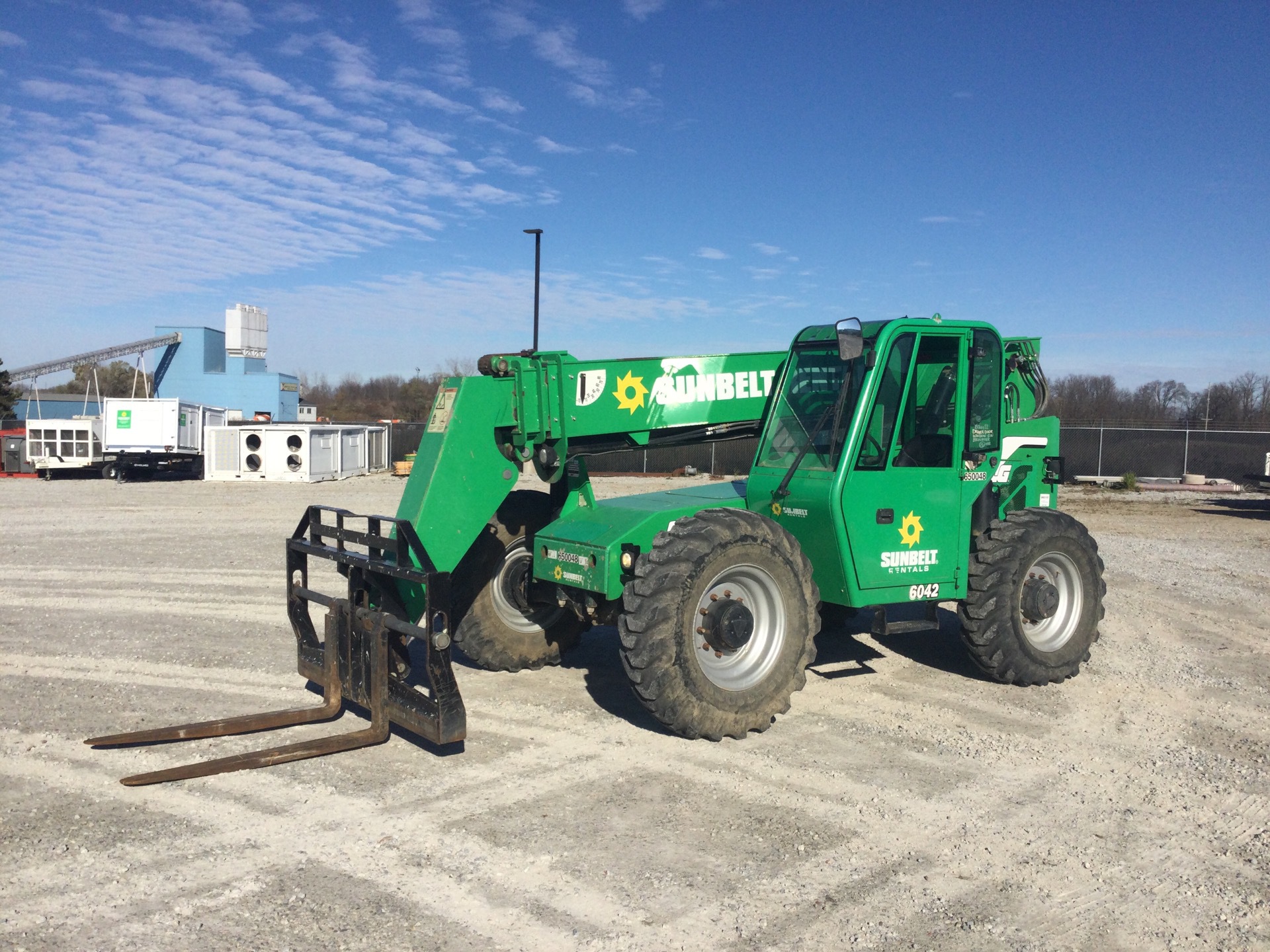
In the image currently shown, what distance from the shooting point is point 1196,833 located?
5.02 m

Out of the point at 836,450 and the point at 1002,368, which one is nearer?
the point at 836,450

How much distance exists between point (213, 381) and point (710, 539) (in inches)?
2181

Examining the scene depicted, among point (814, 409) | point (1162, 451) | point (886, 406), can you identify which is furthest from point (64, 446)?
point (1162, 451)

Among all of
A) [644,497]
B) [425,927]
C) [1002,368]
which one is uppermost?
[1002,368]

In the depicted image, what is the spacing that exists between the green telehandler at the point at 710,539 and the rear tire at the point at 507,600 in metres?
0.02

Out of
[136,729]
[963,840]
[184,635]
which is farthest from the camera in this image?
[184,635]

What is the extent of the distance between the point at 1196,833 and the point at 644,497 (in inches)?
170

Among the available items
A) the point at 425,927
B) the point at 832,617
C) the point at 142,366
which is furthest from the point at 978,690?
the point at 142,366

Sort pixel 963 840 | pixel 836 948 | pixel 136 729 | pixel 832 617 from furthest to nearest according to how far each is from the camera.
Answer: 1. pixel 832 617
2. pixel 136 729
3. pixel 963 840
4. pixel 836 948

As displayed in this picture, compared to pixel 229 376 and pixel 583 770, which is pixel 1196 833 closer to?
pixel 583 770

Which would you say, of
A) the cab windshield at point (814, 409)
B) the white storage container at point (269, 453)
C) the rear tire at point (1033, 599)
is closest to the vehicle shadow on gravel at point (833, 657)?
the rear tire at point (1033, 599)

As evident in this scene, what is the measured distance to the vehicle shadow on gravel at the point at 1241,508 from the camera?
883 inches

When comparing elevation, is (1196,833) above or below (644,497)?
below

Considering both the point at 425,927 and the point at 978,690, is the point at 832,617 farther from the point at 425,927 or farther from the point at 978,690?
the point at 425,927
